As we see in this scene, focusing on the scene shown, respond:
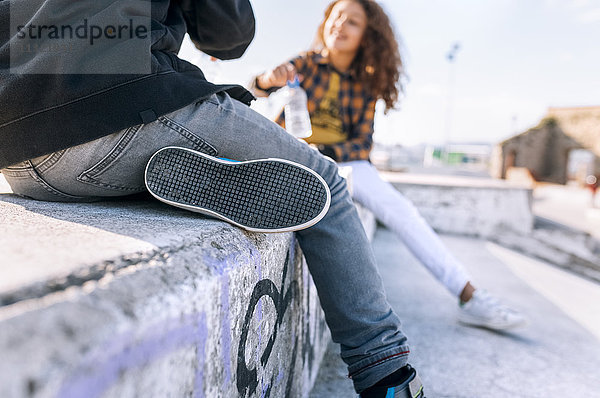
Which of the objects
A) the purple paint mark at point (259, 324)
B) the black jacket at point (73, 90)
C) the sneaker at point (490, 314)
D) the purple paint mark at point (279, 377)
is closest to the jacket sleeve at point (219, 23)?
the black jacket at point (73, 90)

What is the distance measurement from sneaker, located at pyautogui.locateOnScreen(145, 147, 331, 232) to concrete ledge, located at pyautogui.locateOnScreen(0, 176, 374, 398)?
4cm

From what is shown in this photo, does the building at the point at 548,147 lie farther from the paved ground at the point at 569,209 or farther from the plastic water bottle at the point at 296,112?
the plastic water bottle at the point at 296,112

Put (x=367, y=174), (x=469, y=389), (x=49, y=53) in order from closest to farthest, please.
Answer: (x=49, y=53)
(x=469, y=389)
(x=367, y=174)

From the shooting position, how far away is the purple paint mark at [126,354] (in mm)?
355

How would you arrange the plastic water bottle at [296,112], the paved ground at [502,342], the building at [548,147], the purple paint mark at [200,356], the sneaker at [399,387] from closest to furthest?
1. the purple paint mark at [200,356]
2. the sneaker at [399,387]
3. the paved ground at [502,342]
4. the plastic water bottle at [296,112]
5. the building at [548,147]

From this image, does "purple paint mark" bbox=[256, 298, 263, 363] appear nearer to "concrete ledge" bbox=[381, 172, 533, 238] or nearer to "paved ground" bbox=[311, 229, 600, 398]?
"paved ground" bbox=[311, 229, 600, 398]

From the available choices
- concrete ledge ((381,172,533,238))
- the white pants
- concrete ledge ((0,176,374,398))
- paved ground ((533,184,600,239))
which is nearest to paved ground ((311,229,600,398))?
the white pants

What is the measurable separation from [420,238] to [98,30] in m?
1.67

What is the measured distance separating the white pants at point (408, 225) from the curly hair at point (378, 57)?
0.52 meters

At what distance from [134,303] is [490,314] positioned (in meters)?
1.95

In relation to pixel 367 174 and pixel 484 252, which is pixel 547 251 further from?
pixel 367 174

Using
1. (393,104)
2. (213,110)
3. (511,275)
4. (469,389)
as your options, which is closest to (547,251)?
(511,275)

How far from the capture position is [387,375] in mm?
958

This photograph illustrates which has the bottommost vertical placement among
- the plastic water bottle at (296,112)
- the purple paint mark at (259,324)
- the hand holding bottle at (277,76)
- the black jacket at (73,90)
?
the purple paint mark at (259,324)
